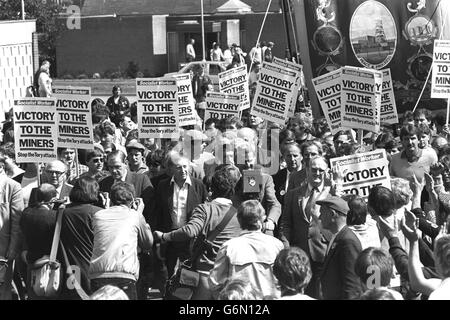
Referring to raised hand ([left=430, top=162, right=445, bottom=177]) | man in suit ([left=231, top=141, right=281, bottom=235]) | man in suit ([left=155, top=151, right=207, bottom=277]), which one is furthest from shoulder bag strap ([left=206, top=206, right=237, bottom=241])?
raised hand ([left=430, top=162, right=445, bottom=177])

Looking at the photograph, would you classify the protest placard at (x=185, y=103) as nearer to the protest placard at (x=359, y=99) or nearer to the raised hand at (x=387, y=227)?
the protest placard at (x=359, y=99)

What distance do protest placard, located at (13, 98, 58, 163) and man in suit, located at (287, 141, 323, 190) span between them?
268 cm

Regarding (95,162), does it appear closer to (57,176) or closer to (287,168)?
(57,176)

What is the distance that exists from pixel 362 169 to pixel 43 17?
3989cm

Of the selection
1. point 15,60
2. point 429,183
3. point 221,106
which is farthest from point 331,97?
point 15,60

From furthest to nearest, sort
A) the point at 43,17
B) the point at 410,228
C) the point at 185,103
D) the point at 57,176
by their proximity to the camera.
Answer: the point at 43,17
the point at 185,103
the point at 57,176
the point at 410,228

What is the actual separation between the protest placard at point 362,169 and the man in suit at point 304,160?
65 cm

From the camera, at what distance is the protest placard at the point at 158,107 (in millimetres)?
14289

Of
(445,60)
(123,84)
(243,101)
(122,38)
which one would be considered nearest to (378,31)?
(243,101)

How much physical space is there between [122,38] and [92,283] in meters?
43.9

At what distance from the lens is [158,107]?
47.2 feet

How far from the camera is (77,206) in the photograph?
937cm

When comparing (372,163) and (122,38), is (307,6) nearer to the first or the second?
(372,163)

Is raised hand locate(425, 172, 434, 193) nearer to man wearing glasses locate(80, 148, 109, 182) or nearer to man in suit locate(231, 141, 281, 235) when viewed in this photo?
man in suit locate(231, 141, 281, 235)
